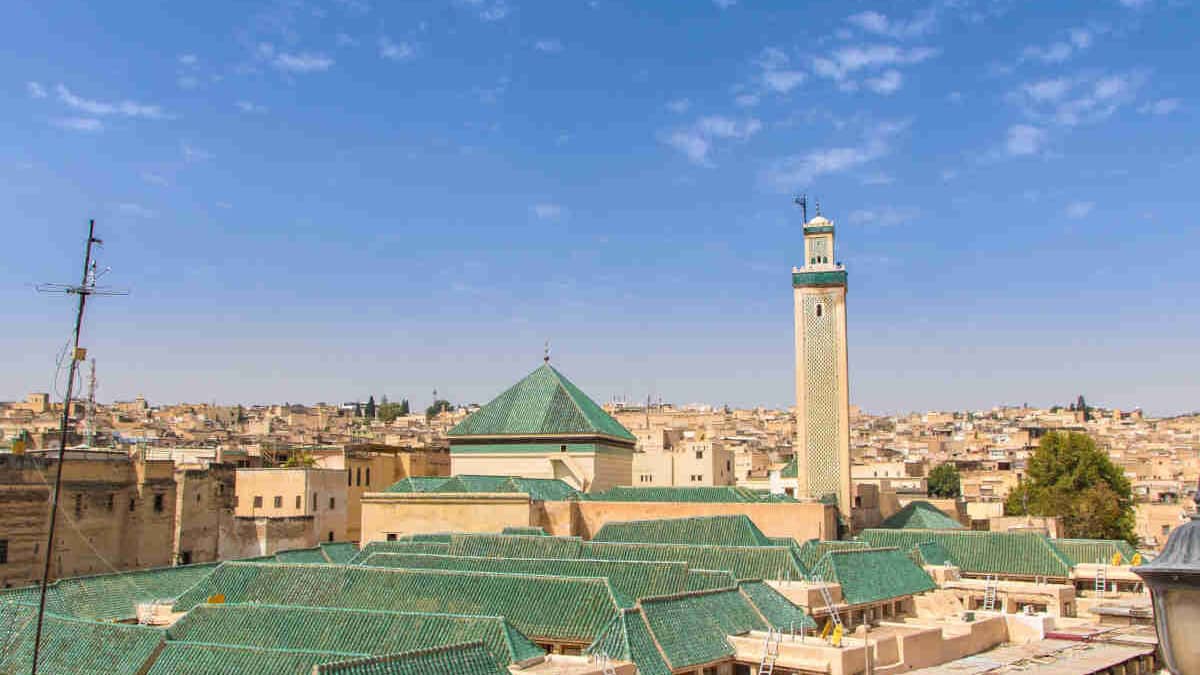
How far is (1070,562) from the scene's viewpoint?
73.7ft

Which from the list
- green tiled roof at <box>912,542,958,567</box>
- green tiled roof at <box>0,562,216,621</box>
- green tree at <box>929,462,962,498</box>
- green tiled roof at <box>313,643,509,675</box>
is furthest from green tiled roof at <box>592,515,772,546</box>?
green tree at <box>929,462,962,498</box>

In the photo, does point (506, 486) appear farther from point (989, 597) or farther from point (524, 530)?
point (989, 597)

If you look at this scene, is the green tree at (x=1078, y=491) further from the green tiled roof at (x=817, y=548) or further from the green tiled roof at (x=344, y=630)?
the green tiled roof at (x=344, y=630)

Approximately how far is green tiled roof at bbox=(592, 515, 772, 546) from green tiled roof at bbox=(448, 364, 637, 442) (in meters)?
4.85

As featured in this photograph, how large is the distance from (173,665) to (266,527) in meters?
14.8

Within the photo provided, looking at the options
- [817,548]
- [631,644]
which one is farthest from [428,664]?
[817,548]

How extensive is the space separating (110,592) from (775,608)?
36.2ft

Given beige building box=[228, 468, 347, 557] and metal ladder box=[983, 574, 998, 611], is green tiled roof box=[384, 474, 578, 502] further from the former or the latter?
metal ladder box=[983, 574, 998, 611]

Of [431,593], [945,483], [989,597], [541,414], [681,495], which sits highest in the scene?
[541,414]

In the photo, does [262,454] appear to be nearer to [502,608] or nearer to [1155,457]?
[502,608]

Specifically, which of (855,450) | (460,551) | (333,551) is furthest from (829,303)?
(855,450)

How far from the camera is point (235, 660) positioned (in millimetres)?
Answer: 12859

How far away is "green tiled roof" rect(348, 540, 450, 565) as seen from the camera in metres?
20.4

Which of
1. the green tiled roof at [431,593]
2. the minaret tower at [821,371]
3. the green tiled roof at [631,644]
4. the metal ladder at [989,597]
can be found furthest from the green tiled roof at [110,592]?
the metal ladder at [989,597]
